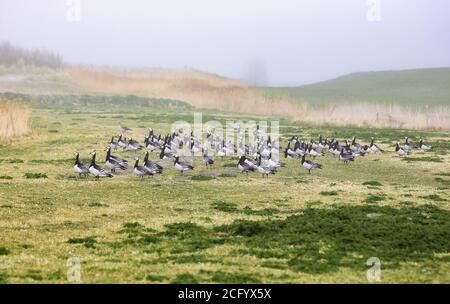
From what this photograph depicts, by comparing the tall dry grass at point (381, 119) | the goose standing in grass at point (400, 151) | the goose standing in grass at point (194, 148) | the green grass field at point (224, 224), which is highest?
the tall dry grass at point (381, 119)

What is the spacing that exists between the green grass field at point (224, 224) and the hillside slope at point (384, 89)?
74.0 meters

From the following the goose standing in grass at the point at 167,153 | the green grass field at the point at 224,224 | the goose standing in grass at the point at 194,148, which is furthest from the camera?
the goose standing in grass at the point at 194,148

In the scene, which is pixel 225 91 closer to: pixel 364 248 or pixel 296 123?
pixel 296 123

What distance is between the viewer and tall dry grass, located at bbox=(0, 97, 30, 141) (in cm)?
4175

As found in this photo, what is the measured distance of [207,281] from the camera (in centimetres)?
1284

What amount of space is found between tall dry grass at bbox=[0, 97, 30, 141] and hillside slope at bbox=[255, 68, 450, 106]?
2470 inches

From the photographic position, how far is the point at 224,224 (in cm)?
1903

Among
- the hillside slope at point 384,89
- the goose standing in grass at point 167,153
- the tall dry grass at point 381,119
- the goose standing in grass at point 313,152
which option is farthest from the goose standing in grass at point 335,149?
the hillside slope at point 384,89

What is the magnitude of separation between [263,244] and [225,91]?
69.2 metres

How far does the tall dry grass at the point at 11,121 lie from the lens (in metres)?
41.8

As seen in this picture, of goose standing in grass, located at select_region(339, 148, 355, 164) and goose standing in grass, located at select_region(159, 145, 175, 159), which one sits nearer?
goose standing in grass, located at select_region(159, 145, 175, 159)

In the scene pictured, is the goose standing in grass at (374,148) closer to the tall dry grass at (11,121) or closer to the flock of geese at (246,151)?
the flock of geese at (246,151)

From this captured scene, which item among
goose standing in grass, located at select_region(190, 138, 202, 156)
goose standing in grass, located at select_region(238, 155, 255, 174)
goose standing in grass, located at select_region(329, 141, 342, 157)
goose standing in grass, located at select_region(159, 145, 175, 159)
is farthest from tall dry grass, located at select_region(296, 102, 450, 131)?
goose standing in grass, located at select_region(238, 155, 255, 174)

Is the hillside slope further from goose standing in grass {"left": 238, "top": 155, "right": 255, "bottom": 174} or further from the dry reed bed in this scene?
goose standing in grass {"left": 238, "top": 155, "right": 255, "bottom": 174}
